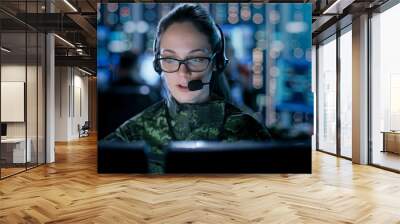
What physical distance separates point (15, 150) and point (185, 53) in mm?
3920

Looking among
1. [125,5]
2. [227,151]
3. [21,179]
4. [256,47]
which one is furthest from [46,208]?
[256,47]

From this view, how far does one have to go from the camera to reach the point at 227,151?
22.3 ft

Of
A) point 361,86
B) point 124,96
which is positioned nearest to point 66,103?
point 124,96

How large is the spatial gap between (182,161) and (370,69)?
4581 millimetres

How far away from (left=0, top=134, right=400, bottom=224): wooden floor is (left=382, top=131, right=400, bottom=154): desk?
0.82m

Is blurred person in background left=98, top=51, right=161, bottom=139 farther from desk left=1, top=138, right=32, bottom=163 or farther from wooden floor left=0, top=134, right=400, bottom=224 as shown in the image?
desk left=1, top=138, right=32, bottom=163

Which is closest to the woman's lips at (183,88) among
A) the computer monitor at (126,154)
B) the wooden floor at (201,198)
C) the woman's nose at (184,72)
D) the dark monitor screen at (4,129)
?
the woman's nose at (184,72)

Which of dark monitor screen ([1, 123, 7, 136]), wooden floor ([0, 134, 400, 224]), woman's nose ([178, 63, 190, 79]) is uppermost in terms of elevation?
woman's nose ([178, 63, 190, 79])

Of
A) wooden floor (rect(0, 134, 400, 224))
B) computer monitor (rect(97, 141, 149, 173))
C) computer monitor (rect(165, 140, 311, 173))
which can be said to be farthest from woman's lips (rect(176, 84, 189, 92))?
wooden floor (rect(0, 134, 400, 224))

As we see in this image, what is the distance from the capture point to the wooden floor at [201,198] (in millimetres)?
4043

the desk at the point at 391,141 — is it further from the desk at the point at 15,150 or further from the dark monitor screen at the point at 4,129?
the dark monitor screen at the point at 4,129

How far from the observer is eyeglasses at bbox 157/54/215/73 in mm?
6652

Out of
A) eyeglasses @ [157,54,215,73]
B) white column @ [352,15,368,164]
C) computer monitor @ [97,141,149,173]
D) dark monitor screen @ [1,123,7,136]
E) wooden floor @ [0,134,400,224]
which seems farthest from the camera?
white column @ [352,15,368,164]

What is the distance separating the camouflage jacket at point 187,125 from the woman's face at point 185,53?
177 mm
